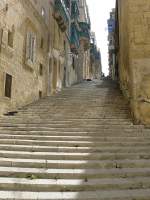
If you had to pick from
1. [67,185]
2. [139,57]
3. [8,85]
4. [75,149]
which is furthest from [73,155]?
[8,85]

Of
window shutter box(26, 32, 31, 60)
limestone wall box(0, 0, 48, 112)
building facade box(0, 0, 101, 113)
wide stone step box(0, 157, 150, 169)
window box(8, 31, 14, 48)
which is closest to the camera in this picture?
wide stone step box(0, 157, 150, 169)

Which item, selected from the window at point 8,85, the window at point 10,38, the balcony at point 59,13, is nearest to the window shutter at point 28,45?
the window at point 10,38

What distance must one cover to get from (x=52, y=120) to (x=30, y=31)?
5296mm

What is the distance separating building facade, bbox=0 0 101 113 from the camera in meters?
11.1

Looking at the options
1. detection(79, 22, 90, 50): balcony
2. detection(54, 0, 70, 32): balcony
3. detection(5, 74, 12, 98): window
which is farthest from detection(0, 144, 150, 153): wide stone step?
detection(79, 22, 90, 50): balcony

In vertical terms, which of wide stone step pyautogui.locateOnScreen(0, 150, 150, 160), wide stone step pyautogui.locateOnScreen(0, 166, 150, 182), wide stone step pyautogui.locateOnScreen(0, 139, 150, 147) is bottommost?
wide stone step pyautogui.locateOnScreen(0, 166, 150, 182)

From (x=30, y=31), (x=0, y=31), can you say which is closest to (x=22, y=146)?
A: (x=0, y=31)

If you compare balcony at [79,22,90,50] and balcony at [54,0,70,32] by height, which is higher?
balcony at [79,22,90,50]

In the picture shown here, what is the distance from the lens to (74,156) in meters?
7.08

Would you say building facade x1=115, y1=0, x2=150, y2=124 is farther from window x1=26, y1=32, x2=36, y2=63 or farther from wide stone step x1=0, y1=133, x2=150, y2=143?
window x1=26, y1=32, x2=36, y2=63

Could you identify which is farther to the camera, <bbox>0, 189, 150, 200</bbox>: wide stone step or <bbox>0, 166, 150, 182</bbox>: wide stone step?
<bbox>0, 166, 150, 182</bbox>: wide stone step

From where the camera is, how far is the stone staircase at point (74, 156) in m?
5.69

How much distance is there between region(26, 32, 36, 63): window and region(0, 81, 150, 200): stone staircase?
119 inches

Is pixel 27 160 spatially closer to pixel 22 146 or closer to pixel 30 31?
pixel 22 146
